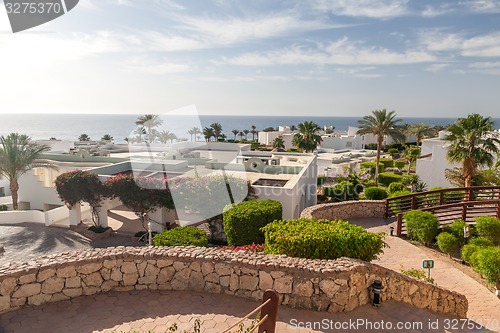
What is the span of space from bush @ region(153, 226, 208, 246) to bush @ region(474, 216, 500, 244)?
11.1m

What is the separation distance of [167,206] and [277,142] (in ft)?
134

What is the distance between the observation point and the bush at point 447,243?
12.5 meters

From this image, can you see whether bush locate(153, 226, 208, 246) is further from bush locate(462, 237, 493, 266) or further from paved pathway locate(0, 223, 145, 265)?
bush locate(462, 237, 493, 266)

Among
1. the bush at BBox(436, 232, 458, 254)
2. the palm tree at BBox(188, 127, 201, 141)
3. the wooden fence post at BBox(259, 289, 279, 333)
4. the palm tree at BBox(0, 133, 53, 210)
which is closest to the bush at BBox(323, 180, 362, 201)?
the bush at BBox(436, 232, 458, 254)

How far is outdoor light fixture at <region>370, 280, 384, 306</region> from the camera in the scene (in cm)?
647

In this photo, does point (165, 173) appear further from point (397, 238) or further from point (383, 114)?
point (383, 114)

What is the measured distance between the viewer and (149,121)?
175 ft

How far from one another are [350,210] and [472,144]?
8.89 meters

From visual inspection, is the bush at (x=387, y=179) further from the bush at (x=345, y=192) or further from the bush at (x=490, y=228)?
the bush at (x=490, y=228)

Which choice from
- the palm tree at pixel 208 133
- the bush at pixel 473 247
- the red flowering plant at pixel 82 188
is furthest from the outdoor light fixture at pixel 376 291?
the palm tree at pixel 208 133

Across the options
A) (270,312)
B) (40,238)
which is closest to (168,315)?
(270,312)

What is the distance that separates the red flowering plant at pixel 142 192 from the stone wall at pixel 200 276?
385 inches

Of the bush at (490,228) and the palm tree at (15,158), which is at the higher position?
the palm tree at (15,158)

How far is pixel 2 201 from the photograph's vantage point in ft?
85.9
